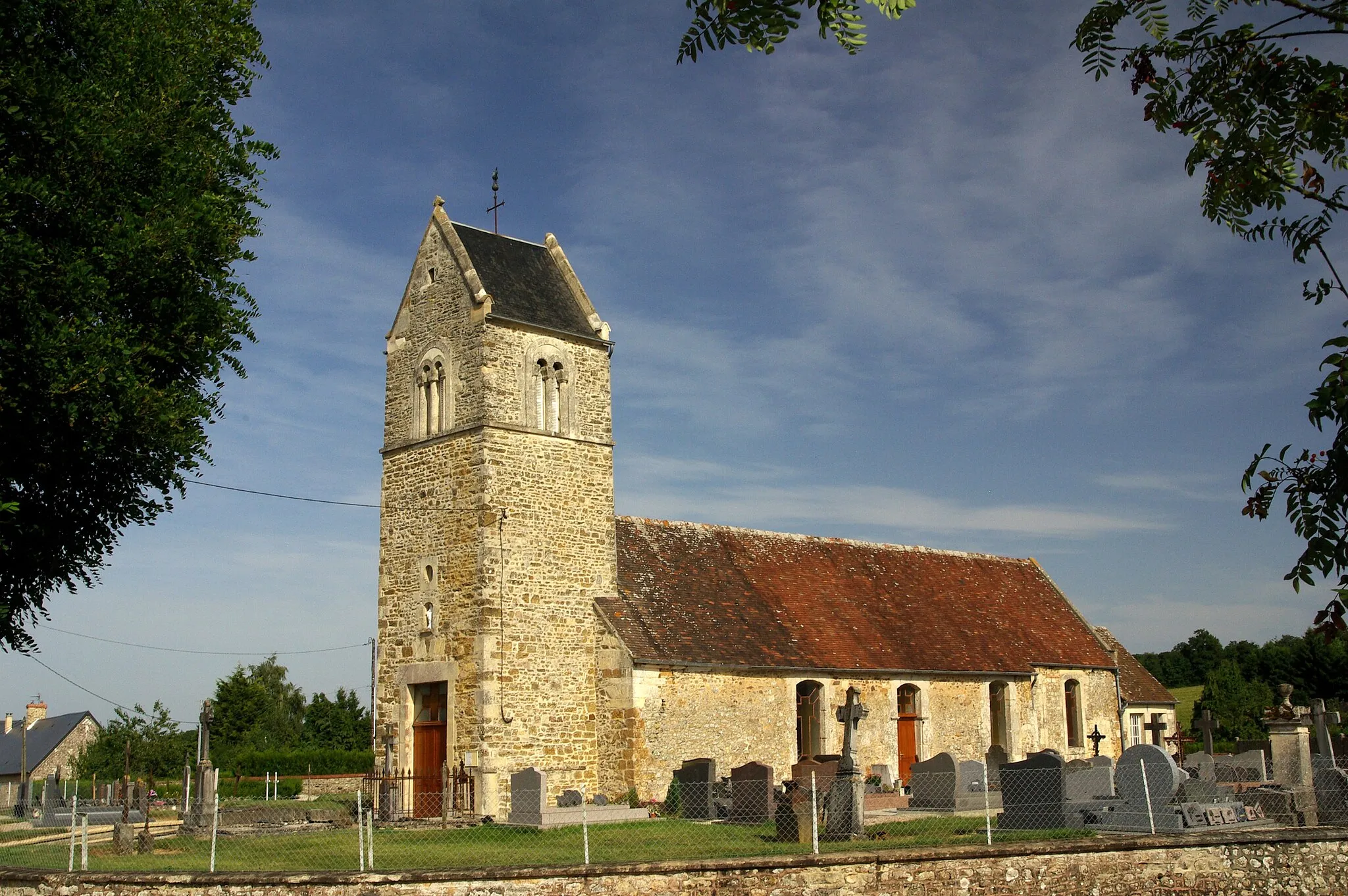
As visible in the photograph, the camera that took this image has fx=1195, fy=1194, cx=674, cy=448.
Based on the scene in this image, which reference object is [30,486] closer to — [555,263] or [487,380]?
[487,380]

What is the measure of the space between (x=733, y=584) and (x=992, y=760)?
24.6ft

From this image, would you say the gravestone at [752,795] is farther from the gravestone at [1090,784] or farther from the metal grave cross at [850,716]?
the gravestone at [1090,784]

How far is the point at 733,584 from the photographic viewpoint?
97.8 feet

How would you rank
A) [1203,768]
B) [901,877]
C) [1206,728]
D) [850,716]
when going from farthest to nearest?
[1206,728] < [850,716] < [1203,768] < [901,877]

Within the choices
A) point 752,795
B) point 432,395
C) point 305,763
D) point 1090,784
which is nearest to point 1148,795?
point 1090,784

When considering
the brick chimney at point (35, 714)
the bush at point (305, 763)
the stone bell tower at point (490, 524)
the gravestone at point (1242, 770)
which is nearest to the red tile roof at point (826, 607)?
the stone bell tower at point (490, 524)

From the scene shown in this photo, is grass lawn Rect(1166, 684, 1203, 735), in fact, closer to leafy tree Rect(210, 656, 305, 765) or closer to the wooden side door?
the wooden side door

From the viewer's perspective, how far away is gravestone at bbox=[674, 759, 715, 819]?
22.8 metres

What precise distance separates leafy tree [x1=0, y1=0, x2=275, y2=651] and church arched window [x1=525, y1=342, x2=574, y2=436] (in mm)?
9301

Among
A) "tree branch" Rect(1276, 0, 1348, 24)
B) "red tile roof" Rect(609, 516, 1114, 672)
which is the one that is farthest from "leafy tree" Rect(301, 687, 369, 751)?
"tree branch" Rect(1276, 0, 1348, 24)

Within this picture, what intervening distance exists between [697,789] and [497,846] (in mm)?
5750

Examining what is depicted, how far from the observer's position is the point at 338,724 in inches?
2511

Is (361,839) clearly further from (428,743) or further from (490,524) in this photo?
(428,743)

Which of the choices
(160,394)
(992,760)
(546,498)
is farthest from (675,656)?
(160,394)
